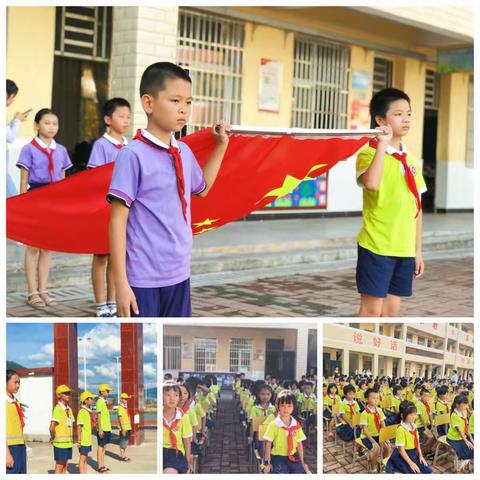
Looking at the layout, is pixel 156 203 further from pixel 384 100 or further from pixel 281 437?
pixel 384 100

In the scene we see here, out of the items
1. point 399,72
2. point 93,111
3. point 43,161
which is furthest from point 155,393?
point 399,72

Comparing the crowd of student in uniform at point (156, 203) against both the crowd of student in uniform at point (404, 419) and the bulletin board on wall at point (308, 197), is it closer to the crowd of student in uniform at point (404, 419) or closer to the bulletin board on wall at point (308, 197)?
the crowd of student in uniform at point (404, 419)

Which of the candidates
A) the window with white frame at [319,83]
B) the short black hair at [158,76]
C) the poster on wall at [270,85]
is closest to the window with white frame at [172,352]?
the short black hair at [158,76]

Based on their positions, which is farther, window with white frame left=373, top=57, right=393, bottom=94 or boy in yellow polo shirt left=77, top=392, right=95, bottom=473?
window with white frame left=373, top=57, right=393, bottom=94

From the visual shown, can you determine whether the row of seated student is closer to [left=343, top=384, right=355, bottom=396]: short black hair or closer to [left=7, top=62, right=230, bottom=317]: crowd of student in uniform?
[left=343, top=384, right=355, bottom=396]: short black hair

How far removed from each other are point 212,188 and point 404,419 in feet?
5.79

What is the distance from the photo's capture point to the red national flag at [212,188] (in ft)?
13.3

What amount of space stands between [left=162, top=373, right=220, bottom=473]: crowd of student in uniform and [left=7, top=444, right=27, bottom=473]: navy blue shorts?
20.9 inches

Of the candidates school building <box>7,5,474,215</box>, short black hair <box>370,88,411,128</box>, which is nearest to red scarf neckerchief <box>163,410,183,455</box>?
short black hair <box>370,88,411,128</box>

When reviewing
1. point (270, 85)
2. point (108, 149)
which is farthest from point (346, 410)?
point (270, 85)

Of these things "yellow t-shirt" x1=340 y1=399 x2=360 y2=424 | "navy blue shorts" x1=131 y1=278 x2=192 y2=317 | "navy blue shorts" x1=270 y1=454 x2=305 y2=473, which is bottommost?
"navy blue shorts" x1=270 y1=454 x2=305 y2=473

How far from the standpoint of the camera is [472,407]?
296cm

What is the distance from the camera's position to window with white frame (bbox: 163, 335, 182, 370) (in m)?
2.85
